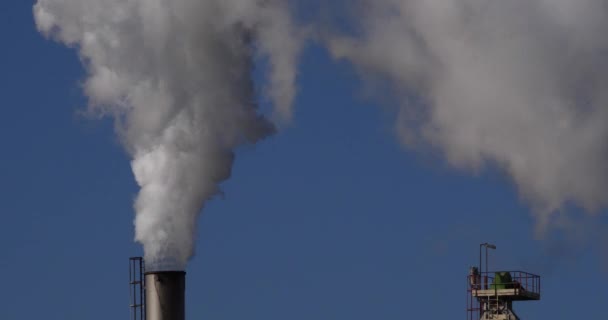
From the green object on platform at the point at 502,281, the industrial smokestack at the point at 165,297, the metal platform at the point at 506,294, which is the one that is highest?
the green object on platform at the point at 502,281

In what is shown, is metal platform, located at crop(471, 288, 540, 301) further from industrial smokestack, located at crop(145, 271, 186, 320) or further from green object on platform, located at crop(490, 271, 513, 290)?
industrial smokestack, located at crop(145, 271, 186, 320)

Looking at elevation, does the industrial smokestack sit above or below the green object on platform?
below

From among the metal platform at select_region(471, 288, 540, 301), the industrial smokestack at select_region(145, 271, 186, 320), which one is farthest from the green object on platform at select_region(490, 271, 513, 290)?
the industrial smokestack at select_region(145, 271, 186, 320)

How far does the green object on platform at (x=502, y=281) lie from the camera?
80.4 m

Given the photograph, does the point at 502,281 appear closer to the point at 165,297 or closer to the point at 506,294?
the point at 506,294

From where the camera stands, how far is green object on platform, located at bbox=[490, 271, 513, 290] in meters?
80.4

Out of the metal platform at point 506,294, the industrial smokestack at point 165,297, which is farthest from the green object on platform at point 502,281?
the industrial smokestack at point 165,297

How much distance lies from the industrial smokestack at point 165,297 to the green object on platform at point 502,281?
19.1 metres

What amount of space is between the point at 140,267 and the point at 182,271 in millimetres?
3471

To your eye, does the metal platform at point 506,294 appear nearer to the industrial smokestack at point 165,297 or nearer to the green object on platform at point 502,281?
the green object on platform at point 502,281

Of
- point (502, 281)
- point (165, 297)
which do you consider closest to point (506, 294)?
point (502, 281)

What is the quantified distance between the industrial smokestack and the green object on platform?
1915 cm

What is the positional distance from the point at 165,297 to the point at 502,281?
66.1 ft

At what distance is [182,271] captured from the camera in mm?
67875
